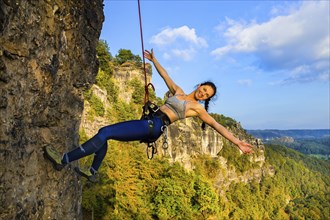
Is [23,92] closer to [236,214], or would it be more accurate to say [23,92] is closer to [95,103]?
[95,103]

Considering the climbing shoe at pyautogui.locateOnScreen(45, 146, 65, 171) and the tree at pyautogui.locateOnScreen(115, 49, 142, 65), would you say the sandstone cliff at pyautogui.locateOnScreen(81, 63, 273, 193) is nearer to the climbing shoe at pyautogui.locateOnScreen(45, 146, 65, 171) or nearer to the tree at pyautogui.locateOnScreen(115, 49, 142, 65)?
the tree at pyautogui.locateOnScreen(115, 49, 142, 65)

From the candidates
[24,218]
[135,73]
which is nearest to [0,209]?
[24,218]

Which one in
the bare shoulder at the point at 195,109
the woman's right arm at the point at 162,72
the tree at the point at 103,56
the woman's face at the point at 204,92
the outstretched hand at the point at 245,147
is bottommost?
the outstretched hand at the point at 245,147

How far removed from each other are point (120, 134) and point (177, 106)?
1143mm

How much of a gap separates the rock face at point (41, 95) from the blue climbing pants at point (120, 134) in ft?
2.37

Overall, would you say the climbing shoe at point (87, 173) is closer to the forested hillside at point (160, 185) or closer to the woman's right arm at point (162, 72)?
the woman's right arm at point (162, 72)

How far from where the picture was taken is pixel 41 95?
5.45 m

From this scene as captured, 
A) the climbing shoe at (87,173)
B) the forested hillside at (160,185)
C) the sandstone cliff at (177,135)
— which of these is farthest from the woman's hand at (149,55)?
the sandstone cliff at (177,135)

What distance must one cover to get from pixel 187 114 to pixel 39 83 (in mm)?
2619

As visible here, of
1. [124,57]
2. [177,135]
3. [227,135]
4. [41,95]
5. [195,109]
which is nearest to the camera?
[227,135]

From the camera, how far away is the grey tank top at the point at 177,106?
18.6ft

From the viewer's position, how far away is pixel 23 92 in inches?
195

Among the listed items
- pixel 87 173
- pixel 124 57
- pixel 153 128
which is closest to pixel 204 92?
pixel 153 128

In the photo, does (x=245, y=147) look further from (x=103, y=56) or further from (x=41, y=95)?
(x=103, y=56)
